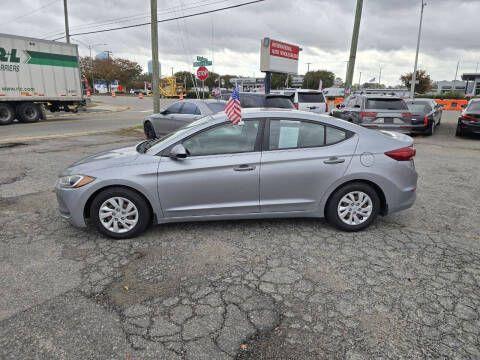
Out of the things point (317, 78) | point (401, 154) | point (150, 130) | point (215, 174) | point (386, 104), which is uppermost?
point (317, 78)

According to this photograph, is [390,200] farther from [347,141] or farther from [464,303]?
[464,303]

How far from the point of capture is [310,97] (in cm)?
1521

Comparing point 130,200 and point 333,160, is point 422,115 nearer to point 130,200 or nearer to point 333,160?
point 333,160

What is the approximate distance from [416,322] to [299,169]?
6.33 ft

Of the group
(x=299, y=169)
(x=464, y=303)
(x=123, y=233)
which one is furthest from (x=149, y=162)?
(x=464, y=303)

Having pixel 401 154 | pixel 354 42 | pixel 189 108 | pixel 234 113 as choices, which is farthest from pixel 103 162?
pixel 354 42

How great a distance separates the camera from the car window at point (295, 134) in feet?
13.5

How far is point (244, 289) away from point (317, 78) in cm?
10692

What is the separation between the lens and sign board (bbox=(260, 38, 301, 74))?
59.7 feet

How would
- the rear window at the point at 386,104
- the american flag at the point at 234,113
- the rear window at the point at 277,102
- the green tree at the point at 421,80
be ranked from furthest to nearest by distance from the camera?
1. the green tree at the point at 421,80
2. the rear window at the point at 386,104
3. the rear window at the point at 277,102
4. the american flag at the point at 234,113

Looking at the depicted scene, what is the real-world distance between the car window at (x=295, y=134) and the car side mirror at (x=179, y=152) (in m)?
1.00

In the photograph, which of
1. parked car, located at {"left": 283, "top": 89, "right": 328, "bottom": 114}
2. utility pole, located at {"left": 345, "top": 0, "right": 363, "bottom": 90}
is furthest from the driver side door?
utility pole, located at {"left": 345, "top": 0, "right": 363, "bottom": 90}

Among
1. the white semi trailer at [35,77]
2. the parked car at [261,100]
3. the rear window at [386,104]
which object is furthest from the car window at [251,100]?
the white semi trailer at [35,77]

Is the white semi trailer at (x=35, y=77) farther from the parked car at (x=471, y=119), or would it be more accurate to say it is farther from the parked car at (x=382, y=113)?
the parked car at (x=471, y=119)
